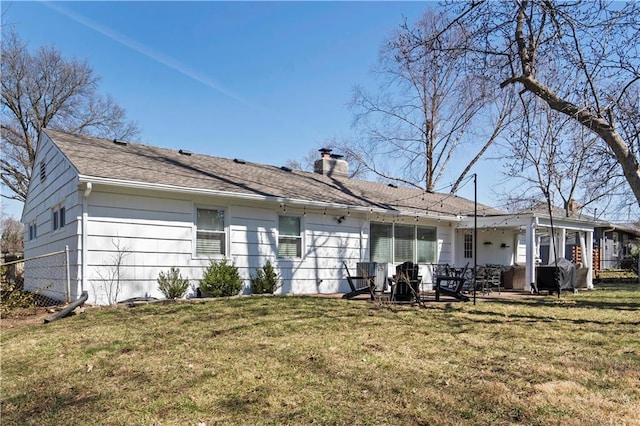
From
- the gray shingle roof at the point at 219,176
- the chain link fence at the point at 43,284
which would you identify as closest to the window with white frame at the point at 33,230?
the chain link fence at the point at 43,284

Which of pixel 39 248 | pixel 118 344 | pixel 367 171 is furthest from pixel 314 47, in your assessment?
pixel 367 171

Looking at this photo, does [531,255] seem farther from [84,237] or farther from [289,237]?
[84,237]

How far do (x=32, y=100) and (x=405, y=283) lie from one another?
81.0ft

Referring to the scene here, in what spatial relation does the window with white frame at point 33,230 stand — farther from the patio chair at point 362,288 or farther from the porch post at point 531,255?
the porch post at point 531,255

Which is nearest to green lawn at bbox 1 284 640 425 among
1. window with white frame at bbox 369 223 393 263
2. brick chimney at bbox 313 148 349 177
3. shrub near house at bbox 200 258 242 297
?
shrub near house at bbox 200 258 242 297

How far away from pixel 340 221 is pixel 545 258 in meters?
20.0

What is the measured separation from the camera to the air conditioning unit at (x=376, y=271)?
33.4ft

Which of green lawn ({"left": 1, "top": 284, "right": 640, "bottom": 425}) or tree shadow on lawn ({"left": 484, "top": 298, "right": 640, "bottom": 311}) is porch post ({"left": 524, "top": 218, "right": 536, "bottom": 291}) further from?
green lawn ({"left": 1, "top": 284, "right": 640, "bottom": 425})

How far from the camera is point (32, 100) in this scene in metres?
24.9

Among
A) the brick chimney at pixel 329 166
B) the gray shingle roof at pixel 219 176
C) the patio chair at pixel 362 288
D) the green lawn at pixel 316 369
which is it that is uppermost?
the brick chimney at pixel 329 166

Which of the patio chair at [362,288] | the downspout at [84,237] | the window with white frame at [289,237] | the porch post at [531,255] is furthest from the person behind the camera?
the porch post at [531,255]

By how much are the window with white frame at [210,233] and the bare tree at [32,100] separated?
20.1 meters

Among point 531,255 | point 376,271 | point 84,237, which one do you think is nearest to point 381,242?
point 376,271

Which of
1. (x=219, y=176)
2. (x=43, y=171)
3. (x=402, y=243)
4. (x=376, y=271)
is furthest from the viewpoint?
(x=402, y=243)
